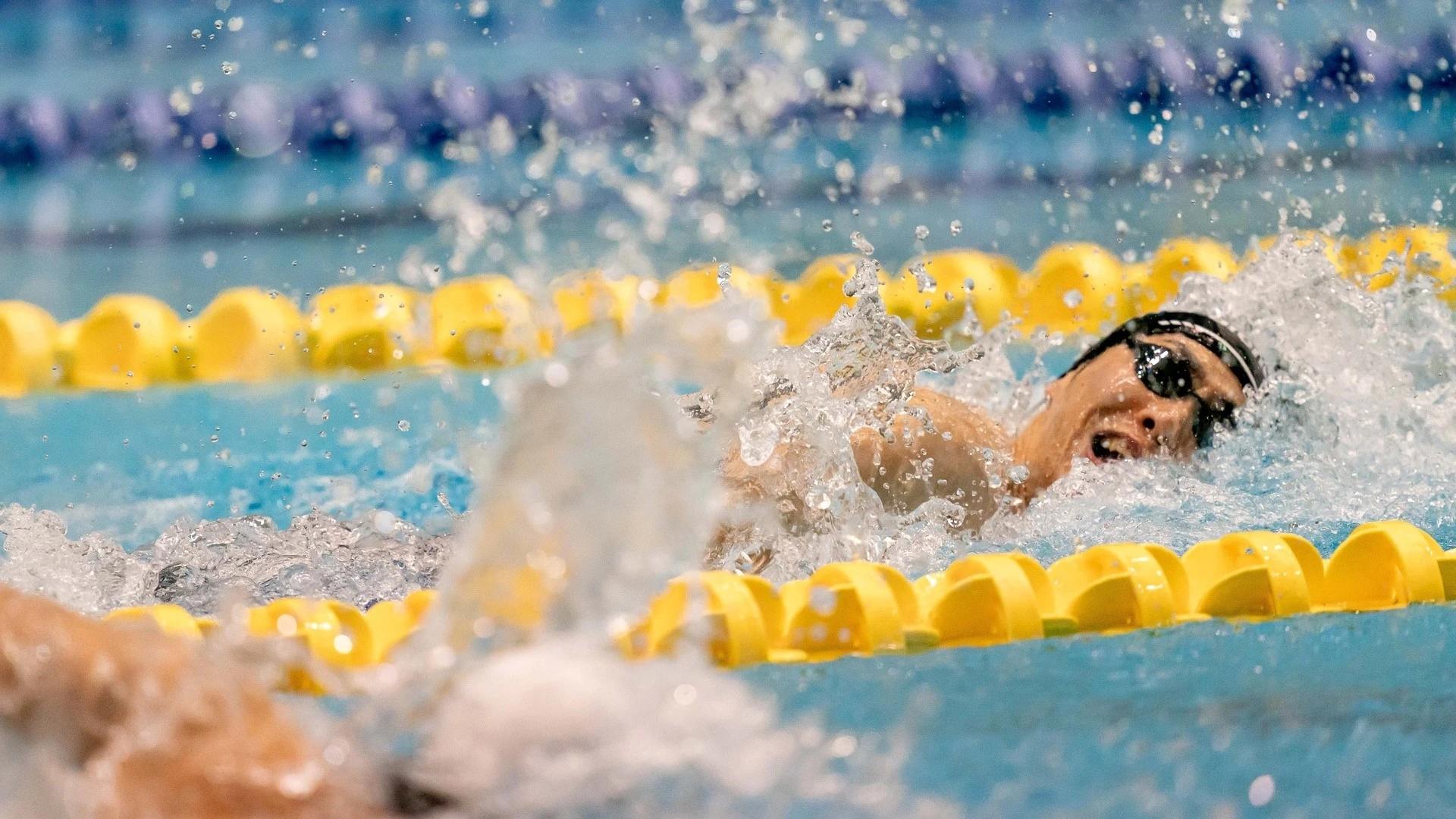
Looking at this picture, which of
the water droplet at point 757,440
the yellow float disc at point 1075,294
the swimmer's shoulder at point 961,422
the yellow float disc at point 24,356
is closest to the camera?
the water droplet at point 757,440

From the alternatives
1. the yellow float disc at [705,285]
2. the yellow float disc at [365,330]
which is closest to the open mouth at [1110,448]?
the yellow float disc at [705,285]

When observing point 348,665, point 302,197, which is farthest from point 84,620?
point 302,197

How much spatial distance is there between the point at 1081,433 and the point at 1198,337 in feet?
0.91


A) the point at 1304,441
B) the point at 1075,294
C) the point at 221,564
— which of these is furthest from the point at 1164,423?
the point at 1075,294

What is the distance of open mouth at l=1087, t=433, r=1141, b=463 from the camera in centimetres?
231

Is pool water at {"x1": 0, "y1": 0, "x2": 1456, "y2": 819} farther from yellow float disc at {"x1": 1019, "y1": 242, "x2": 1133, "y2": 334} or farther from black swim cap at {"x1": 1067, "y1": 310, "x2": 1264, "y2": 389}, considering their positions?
yellow float disc at {"x1": 1019, "y1": 242, "x2": 1133, "y2": 334}

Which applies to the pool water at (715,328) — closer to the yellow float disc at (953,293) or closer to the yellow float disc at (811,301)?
the yellow float disc at (953,293)

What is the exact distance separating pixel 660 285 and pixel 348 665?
278 centimetres

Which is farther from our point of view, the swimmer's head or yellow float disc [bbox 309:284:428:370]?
yellow float disc [bbox 309:284:428:370]

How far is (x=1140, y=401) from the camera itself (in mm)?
2309

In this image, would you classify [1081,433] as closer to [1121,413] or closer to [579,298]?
[1121,413]

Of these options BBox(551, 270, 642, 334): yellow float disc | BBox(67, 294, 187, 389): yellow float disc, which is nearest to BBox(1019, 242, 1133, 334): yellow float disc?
BBox(551, 270, 642, 334): yellow float disc

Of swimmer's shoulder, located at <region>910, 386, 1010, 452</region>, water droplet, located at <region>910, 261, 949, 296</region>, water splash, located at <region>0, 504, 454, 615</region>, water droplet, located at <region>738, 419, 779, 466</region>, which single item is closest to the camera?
water splash, located at <region>0, 504, 454, 615</region>

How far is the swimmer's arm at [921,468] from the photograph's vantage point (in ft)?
7.59
